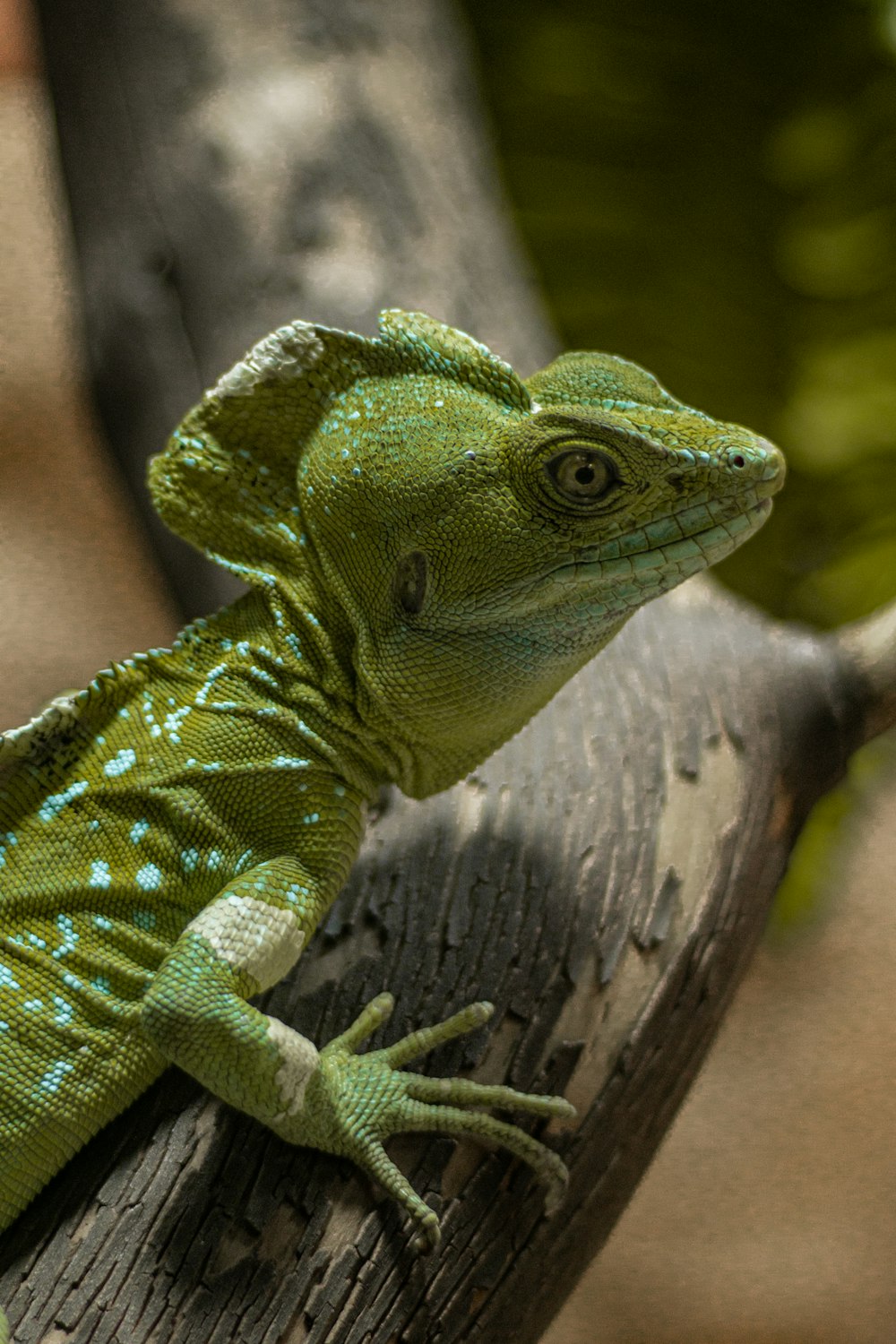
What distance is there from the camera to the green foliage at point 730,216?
567 cm

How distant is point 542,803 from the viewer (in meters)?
3.38

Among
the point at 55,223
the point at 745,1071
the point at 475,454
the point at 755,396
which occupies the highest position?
the point at 55,223

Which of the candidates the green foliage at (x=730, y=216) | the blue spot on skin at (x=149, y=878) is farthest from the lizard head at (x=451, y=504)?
the green foliage at (x=730, y=216)

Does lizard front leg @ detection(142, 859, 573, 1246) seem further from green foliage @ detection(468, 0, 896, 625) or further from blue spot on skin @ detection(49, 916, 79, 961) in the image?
green foliage @ detection(468, 0, 896, 625)

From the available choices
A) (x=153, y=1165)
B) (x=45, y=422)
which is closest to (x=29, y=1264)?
(x=153, y=1165)

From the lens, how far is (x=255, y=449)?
2934 mm

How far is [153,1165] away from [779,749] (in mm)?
2079

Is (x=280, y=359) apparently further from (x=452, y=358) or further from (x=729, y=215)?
(x=729, y=215)

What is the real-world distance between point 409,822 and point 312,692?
75 cm

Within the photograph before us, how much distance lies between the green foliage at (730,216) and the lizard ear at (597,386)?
312 centimetres

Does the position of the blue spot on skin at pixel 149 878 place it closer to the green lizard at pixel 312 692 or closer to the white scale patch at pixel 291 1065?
the green lizard at pixel 312 692

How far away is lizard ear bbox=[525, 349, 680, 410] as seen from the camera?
2758mm

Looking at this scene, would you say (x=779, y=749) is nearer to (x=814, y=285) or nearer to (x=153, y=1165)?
(x=153, y=1165)

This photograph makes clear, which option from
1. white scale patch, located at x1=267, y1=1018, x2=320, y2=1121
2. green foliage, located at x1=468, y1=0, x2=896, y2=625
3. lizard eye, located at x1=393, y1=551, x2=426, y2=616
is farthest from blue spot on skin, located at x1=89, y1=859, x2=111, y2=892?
green foliage, located at x1=468, y1=0, x2=896, y2=625
